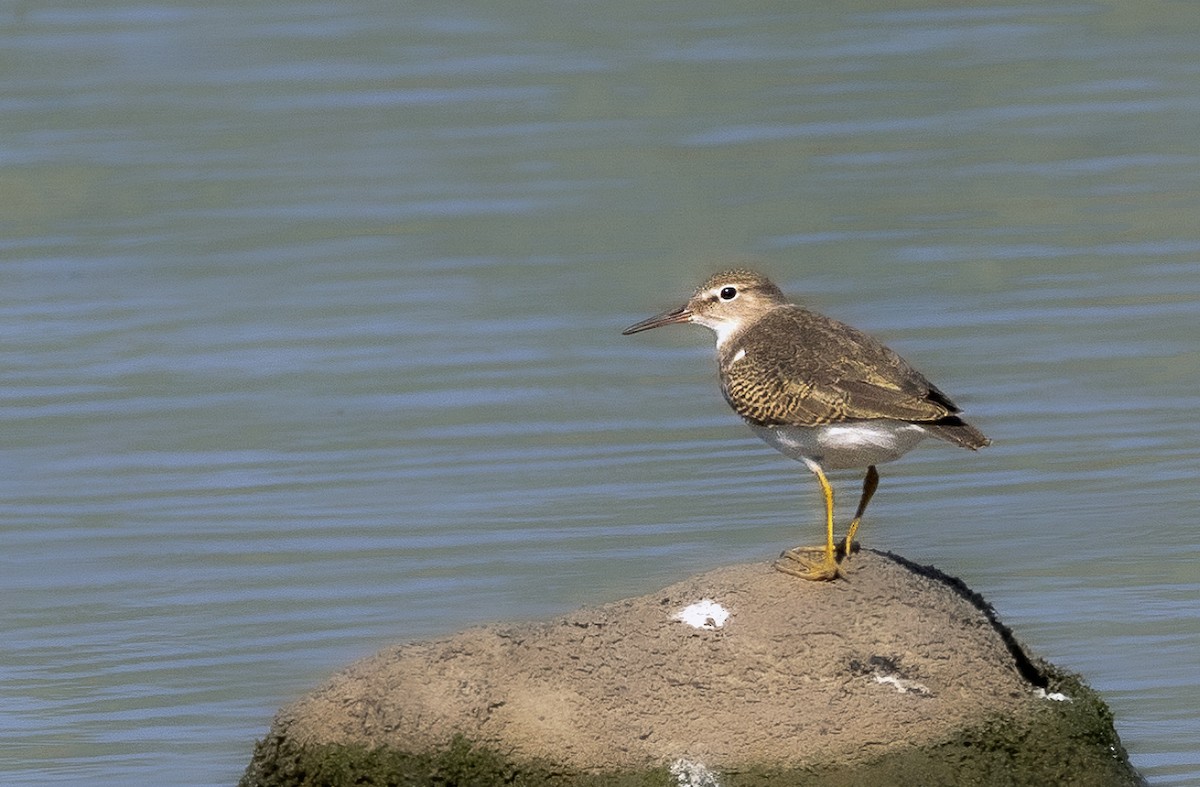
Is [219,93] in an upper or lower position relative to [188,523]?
upper

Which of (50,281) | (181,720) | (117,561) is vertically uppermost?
(50,281)

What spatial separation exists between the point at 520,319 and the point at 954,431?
7.35 metres

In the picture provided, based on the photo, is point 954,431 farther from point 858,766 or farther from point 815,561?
point 858,766

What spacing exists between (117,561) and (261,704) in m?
2.26

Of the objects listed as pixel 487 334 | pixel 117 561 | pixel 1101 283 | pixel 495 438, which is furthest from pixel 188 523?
pixel 1101 283

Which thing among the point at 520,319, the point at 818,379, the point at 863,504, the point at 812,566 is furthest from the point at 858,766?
the point at 520,319

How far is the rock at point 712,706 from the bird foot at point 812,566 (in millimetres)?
68

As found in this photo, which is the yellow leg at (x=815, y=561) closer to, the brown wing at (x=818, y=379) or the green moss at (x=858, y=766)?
the brown wing at (x=818, y=379)

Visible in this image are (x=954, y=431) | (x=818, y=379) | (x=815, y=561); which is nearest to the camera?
(x=954, y=431)

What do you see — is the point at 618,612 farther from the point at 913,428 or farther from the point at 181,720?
the point at 181,720

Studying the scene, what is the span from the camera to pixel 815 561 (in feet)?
29.6

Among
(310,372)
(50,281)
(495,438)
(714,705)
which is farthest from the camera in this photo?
(50,281)

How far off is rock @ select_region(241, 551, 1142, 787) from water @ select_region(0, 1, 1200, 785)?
136cm

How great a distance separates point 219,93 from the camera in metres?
20.5
